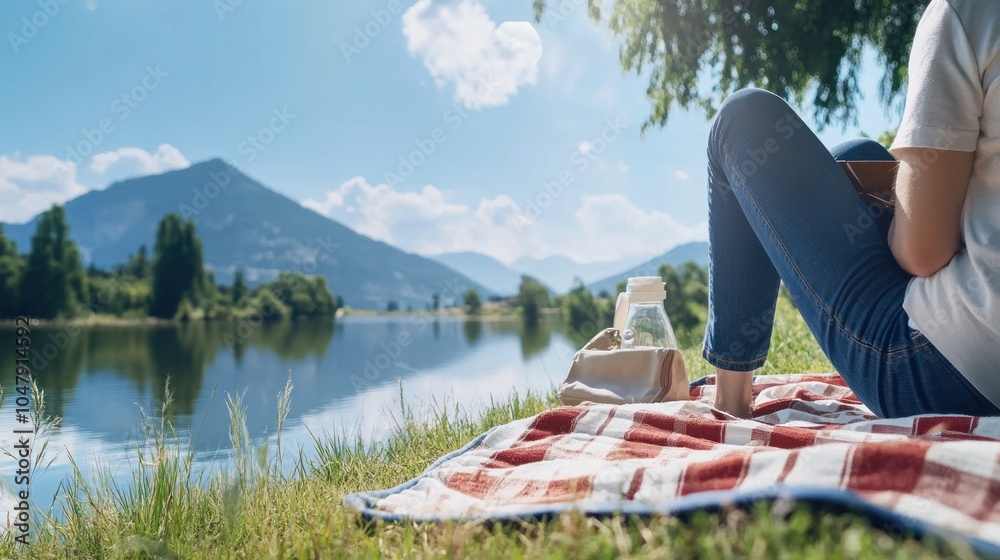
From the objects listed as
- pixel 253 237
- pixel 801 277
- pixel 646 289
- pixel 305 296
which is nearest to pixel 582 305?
pixel 305 296

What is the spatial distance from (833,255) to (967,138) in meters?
0.29

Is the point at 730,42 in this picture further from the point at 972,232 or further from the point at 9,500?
the point at 9,500

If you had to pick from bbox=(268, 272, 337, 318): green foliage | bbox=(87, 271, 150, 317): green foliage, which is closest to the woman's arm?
bbox=(87, 271, 150, 317): green foliage

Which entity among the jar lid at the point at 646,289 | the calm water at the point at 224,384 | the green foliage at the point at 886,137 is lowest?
the calm water at the point at 224,384

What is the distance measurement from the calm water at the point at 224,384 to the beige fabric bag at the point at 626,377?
595 millimetres

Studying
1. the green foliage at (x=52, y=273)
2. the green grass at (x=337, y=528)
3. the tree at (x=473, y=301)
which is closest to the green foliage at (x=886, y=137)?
the green grass at (x=337, y=528)

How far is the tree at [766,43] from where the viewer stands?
6.46m

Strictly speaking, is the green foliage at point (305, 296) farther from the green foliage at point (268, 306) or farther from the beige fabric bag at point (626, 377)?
the beige fabric bag at point (626, 377)

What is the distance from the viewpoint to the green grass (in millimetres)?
675

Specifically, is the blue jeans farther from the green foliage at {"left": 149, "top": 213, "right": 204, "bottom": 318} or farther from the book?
the green foliage at {"left": 149, "top": 213, "right": 204, "bottom": 318}

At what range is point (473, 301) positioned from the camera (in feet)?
118

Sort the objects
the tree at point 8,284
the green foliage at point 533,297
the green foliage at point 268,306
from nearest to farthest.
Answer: the tree at point 8,284 → the green foliage at point 533,297 → the green foliage at point 268,306

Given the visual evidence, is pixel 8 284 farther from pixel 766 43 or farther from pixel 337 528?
pixel 337 528

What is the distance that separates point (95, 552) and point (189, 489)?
0.18 m
